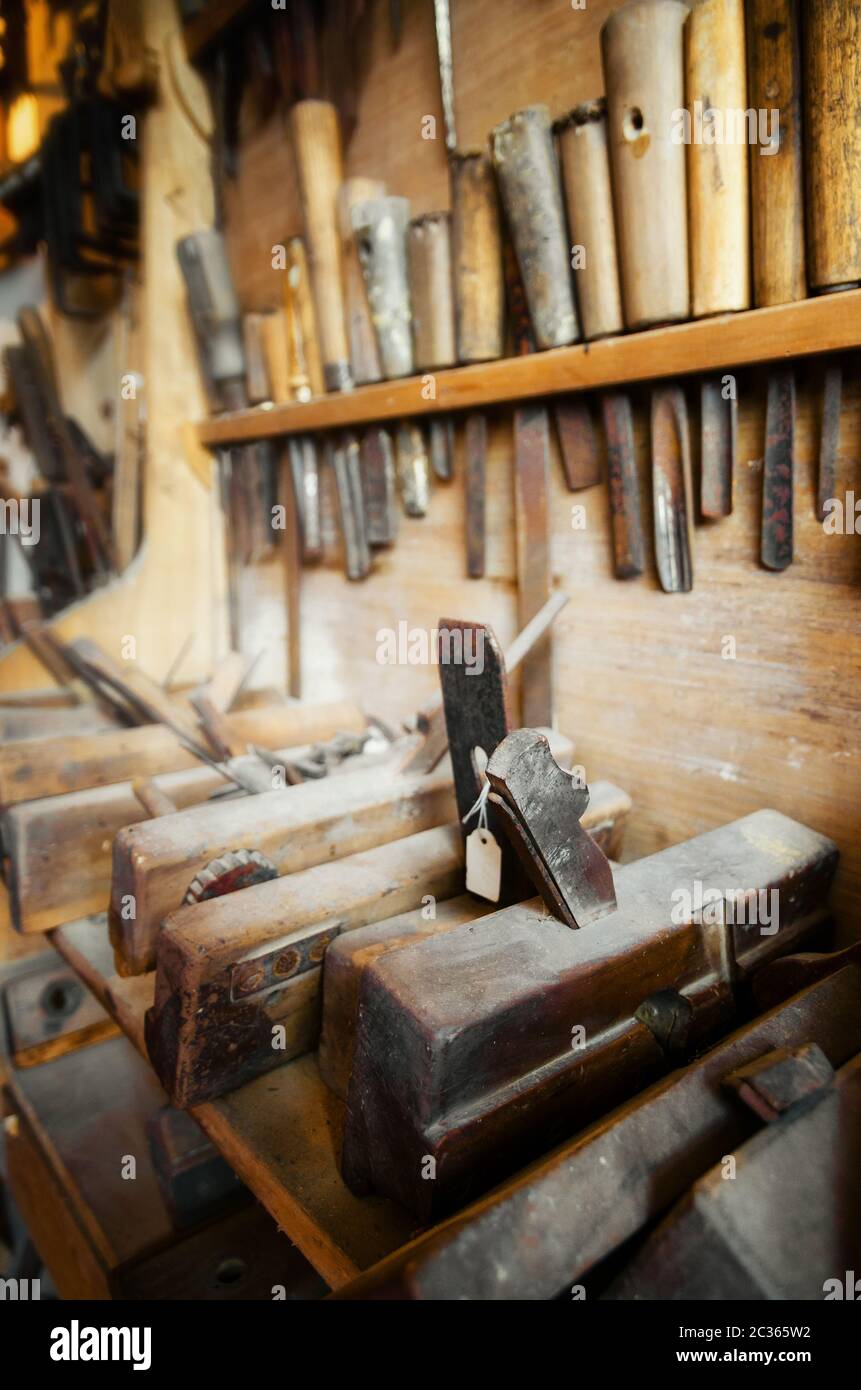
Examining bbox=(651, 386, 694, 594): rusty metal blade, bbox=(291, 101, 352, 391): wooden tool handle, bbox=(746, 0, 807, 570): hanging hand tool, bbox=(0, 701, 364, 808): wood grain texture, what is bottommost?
bbox=(0, 701, 364, 808): wood grain texture

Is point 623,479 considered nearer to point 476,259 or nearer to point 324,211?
point 476,259

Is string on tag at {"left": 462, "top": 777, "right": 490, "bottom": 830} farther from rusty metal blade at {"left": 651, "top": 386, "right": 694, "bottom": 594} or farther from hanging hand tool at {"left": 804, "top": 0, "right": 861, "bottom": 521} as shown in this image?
hanging hand tool at {"left": 804, "top": 0, "right": 861, "bottom": 521}

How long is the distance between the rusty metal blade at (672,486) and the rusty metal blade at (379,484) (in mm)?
724

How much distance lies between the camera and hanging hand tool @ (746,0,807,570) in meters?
1.09

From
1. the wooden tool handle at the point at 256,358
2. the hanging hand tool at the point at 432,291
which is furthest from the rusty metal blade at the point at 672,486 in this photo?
the wooden tool handle at the point at 256,358

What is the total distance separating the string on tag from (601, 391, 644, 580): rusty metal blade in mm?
583

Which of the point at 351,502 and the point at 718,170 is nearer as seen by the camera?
the point at 718,170

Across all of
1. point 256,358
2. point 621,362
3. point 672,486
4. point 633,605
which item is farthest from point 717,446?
point 256,358

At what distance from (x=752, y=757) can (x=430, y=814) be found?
0.56m

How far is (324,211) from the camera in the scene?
6.27ft

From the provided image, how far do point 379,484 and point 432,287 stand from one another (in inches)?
18.2

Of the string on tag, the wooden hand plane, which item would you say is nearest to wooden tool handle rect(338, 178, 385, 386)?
the string on tag

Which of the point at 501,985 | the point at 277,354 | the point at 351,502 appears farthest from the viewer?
the point at 277,354
